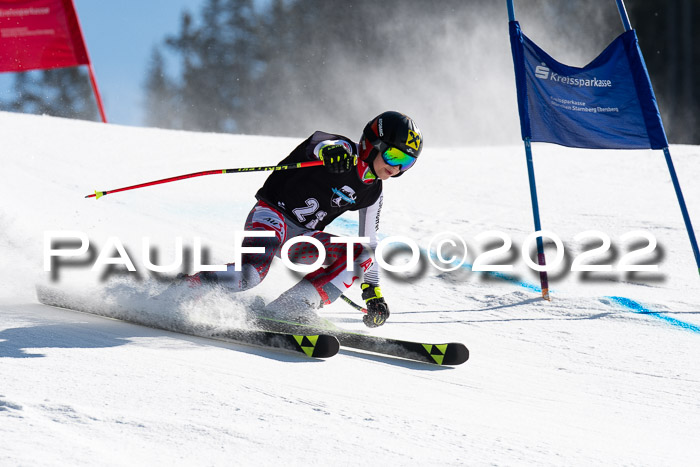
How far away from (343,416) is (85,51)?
9.47 m

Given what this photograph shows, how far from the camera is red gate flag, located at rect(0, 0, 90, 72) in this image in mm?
10156

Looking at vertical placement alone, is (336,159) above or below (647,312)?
above

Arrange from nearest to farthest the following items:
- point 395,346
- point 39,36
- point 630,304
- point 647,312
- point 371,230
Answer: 1. point 395,346
2. point 371,230
3. point 647,312
4. point 630,304
5. point 39,36

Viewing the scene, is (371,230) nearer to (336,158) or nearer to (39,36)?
(336,158)

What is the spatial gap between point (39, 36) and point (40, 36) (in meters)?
0.01

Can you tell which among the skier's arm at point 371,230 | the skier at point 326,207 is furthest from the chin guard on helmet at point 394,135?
the skier's arm at point 371,230

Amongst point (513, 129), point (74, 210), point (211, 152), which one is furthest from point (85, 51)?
point (513, 129)

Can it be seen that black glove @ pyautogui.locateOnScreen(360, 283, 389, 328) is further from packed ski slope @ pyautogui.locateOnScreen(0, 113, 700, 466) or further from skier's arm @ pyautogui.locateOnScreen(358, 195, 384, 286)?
packed ski slope @ pyautogui.locateOnScreen(0, 113, 700, 466)

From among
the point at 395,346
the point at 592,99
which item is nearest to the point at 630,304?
the point at 592,99

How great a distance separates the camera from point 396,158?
3566 mm

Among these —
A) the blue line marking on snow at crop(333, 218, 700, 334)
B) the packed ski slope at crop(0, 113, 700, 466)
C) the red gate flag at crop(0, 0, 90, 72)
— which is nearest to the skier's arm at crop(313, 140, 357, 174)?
the packed ski slope at crop(0, 113, 700, 466)

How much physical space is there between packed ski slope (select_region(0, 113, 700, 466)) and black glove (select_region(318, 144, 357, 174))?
793 millimetres

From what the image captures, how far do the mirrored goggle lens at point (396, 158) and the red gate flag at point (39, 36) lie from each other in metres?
8.07

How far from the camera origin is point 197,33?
35.8m
